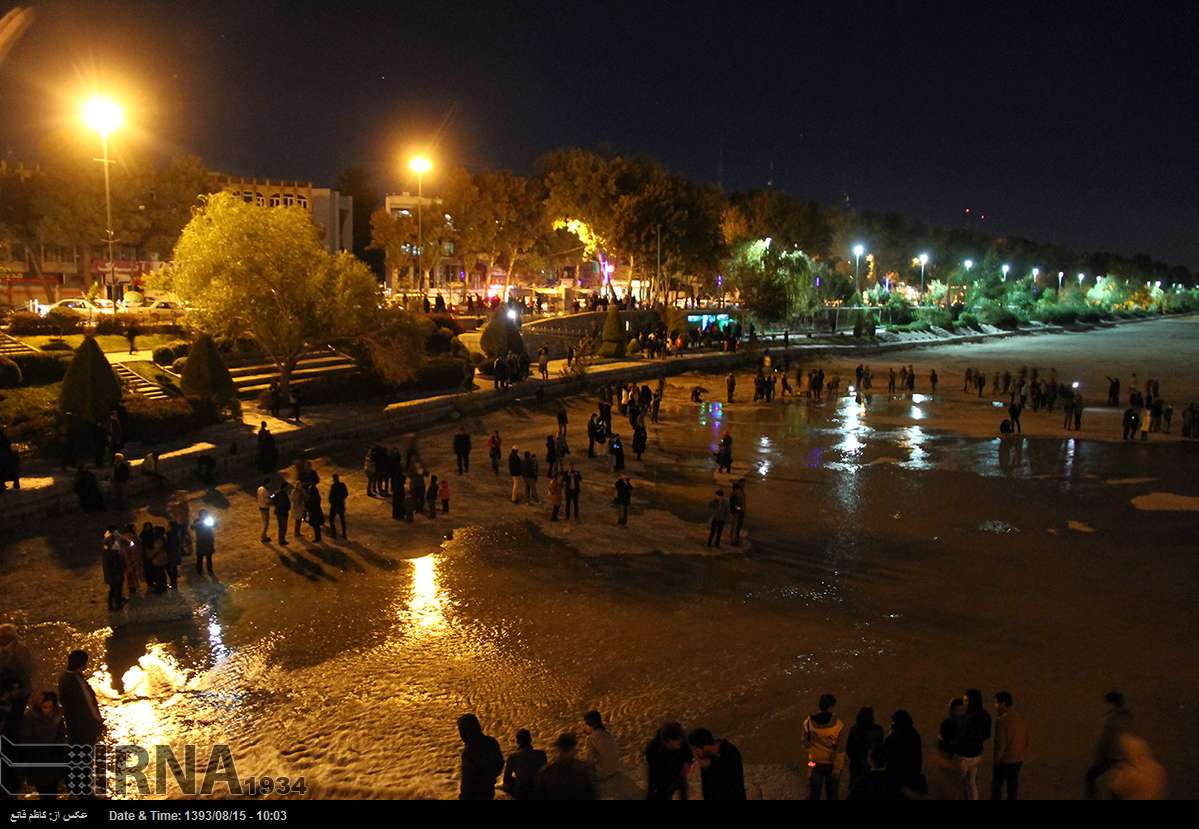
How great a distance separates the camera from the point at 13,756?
6.77 m

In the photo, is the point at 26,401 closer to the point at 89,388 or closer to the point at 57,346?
the point at 89,388

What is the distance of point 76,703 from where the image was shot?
7.20 meters

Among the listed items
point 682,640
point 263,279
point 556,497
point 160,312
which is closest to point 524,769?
point 682,640

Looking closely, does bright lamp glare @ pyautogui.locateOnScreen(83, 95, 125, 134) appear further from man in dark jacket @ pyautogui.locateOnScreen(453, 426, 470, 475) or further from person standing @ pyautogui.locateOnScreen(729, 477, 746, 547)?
person standing @ pyautogui.locateOnScreen(729, 477, 746, 547)

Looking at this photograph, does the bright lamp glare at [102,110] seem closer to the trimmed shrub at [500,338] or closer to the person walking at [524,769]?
the trimmed shrub at [500,338]

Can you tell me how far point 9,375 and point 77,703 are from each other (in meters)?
20.4

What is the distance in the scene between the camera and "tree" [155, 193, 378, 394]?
84.9 feet

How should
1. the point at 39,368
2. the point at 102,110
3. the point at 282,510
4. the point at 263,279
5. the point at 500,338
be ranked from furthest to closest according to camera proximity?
1. the point at 500,338
2. the point at 102,110
3. the point at 263,279
4. the point at 39,368
5. the point at 282,510

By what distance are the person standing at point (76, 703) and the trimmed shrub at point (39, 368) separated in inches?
806

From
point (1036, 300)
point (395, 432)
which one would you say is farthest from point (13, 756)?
point (1036, 300)

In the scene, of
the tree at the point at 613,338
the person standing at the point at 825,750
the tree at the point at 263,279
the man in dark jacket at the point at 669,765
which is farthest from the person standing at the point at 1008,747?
the tree at the point at 613,338

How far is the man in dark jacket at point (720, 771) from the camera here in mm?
6004

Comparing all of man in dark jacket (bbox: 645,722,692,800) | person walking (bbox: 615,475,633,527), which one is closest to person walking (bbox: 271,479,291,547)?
person walking (bbox: 615,475,633,527)

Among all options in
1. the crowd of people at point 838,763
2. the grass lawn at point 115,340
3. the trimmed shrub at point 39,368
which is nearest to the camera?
the crowd of people at point 838,763
